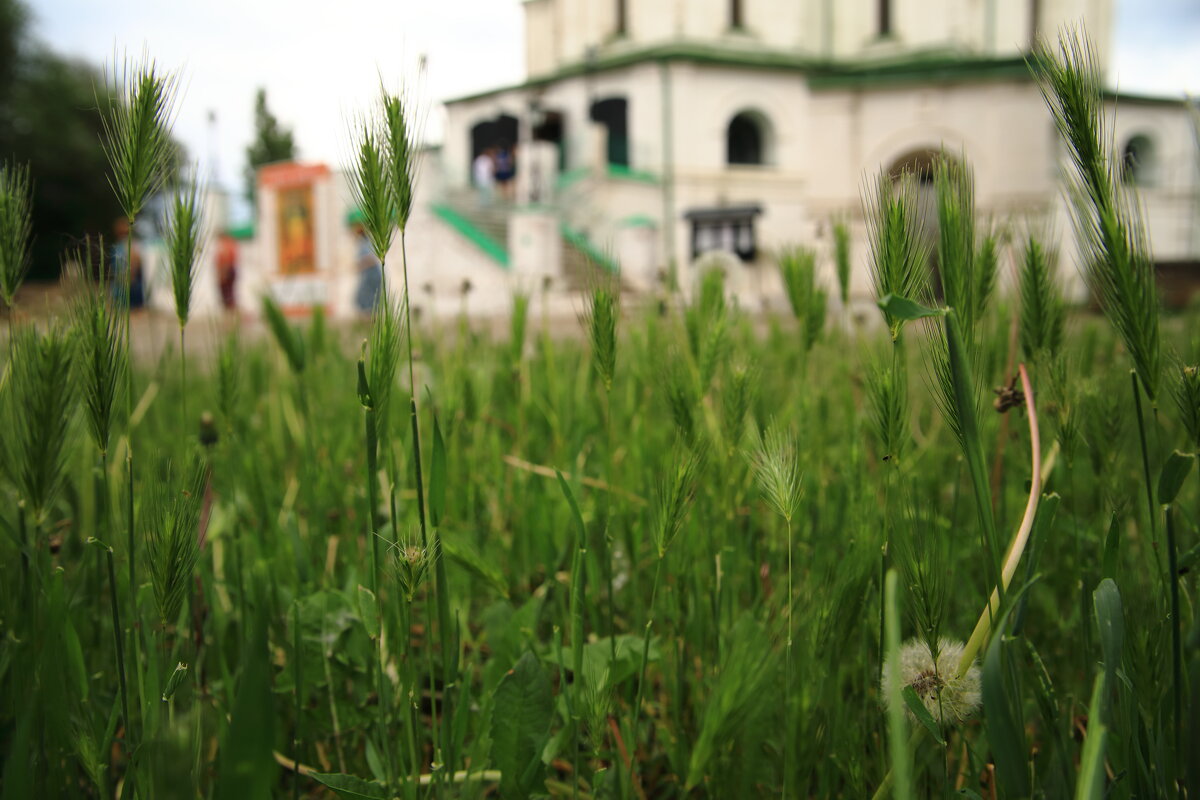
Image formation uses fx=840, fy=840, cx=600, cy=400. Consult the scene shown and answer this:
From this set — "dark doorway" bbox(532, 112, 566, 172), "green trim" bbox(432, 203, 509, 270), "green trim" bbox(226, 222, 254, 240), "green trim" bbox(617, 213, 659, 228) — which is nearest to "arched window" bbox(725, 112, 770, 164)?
"green trim" bbox(617, 213, 659, 228)

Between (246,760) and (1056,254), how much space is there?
0.78 m

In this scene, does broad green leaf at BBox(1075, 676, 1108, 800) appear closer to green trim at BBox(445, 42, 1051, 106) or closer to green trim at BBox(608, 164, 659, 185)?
green trim at BBox(608, 164, 659, 185)

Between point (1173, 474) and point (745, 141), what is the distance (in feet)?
59.4

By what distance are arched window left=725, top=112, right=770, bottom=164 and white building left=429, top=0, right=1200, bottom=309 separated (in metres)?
0.04

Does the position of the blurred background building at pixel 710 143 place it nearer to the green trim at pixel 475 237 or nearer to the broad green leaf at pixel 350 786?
the green trim at pixel 475 237

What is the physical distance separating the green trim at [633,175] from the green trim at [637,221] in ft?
2.11

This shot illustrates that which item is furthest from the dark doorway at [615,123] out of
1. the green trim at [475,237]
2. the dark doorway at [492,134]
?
the green trim at [475,237]

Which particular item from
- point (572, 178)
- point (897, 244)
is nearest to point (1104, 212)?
point (897, 244)

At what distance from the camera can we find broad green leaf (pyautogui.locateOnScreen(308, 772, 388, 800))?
48cm

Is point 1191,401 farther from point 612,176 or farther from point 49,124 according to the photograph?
point 49,124

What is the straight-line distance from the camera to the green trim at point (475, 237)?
13.1 metres

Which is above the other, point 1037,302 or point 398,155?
point 398,155

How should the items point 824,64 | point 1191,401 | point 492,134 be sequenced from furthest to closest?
point 492,134
point 824,64
point 1191,401

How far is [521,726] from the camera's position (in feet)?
1.83
